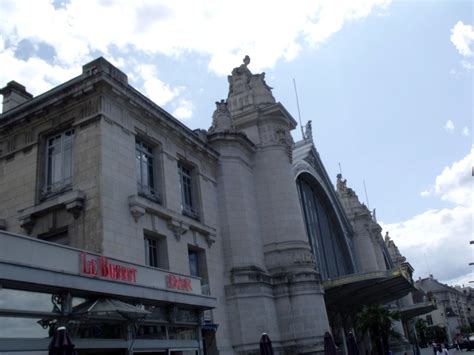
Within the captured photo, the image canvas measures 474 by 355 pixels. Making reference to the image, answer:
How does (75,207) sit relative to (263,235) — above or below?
below

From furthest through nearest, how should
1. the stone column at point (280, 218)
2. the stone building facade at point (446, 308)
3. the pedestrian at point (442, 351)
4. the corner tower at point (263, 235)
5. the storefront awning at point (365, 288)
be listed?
the stone building facade at point (446, 308) < the pedestrian at point (442, 351) < the storefront awning at point (365, 288) < the stone column at point (280, 218) < the corner tower at point (263, 235)

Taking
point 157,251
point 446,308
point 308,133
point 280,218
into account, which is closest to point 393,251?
point 308,133

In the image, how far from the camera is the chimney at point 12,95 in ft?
80.7

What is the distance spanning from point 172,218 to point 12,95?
34.3 ft

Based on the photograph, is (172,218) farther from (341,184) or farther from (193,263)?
(341,184)

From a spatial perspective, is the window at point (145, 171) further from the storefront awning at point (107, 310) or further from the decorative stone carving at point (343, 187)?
the decorative stone carving at point (343, 187)

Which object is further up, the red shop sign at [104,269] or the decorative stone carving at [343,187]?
the decorative stone carving at [343,187]

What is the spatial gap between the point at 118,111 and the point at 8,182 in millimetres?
5801

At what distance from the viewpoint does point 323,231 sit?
46531mm

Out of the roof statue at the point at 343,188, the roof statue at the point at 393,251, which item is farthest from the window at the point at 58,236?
the roof statue at the point at 393,251

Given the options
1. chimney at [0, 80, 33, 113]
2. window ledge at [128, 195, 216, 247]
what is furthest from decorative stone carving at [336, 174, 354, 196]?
chimney at [0, 80, 33, 113]

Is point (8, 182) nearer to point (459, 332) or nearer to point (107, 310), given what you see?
point (107, 310)

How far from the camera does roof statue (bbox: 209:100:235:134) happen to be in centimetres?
3070

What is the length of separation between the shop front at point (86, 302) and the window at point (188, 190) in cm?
891
